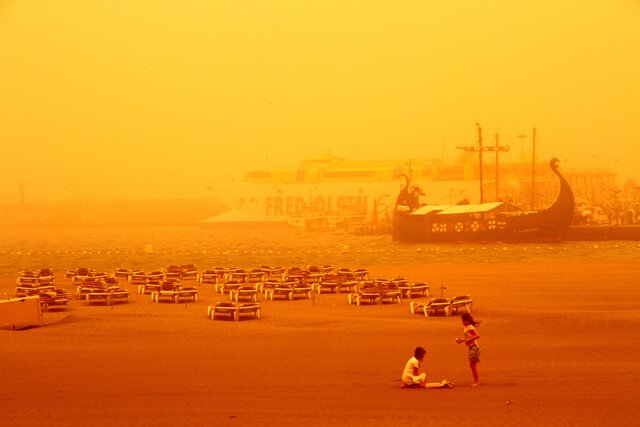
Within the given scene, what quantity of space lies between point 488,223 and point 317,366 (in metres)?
37.1

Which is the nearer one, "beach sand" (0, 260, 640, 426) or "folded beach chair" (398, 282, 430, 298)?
"beach sand" (0, 260, 640, 426)

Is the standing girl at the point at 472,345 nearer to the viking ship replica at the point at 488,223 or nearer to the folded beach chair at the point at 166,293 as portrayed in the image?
the folded beach chair at the point at 166,293

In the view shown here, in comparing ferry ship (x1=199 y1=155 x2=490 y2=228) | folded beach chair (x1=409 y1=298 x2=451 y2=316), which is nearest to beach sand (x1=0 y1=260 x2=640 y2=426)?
folded beach chair (x1=409 y1=298 x2=451 y2=316)

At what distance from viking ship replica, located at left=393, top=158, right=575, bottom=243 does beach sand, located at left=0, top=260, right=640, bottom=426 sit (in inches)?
1153

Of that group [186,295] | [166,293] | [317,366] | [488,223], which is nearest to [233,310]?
[186,295]

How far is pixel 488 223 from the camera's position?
4556 cm

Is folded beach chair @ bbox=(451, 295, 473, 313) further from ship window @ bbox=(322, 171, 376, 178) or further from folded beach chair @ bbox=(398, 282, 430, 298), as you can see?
ship window @ bbox=(322, 171, 376, 178)

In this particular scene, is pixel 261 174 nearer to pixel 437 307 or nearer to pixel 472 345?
pixel 437 307

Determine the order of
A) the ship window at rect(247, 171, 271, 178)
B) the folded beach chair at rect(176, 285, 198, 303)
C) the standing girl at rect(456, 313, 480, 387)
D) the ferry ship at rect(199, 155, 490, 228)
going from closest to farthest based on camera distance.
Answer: the standing girl at rect(456, 313, 480, 387) < the folded beach chair at rect(176, 285, 198, 303) < the ferry ship at rect(199, 155, 490, 228) < the ship window at rect(247, 171, 271, 178)

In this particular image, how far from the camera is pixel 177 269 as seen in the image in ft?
76.5

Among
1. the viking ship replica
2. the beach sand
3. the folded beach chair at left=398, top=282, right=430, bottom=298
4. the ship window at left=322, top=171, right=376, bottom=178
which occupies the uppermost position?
the ship window at left=322, top=171, right=376, bottom=178

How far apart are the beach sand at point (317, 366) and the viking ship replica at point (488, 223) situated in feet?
96.1

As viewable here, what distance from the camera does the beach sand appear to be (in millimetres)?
7379

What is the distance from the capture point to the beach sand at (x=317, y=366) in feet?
24.2
